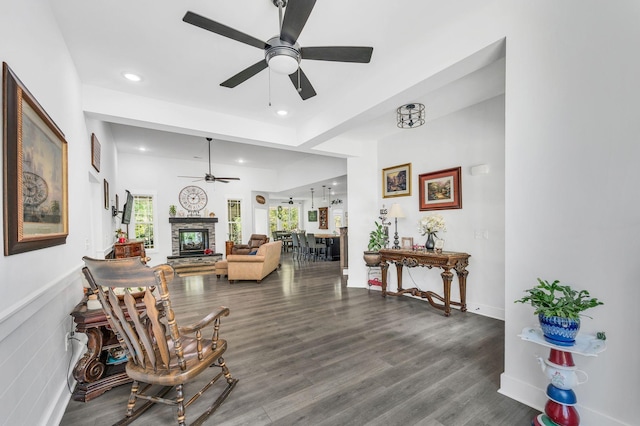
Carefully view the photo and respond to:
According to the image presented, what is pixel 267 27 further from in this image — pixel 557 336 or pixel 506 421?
pixel 506 421

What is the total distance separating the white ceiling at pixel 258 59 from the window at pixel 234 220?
561 cm

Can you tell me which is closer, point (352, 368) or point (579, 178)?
point (579, 178)

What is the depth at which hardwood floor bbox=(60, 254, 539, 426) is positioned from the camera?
78.8 inches

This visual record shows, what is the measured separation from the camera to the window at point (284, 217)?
15.8 m

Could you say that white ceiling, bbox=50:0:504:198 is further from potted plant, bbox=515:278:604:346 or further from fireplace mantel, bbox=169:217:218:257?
fireplace mantel, bbox=169:217:218:257

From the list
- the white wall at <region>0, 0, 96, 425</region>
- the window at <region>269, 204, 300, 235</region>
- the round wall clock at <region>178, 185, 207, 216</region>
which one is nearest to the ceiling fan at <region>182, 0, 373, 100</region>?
the white wall at <region>0, 0, 96, 425</region>

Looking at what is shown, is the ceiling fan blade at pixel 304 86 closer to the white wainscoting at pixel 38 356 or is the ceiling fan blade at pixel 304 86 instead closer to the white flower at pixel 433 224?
the white wainscoting at pixel 38 356

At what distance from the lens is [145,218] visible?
842 centimetres

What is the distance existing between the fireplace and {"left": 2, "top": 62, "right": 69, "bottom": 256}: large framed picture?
23.0ft

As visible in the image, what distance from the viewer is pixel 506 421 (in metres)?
1.92

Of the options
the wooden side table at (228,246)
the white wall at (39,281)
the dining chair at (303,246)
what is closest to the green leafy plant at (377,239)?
the white wall at (39,281)

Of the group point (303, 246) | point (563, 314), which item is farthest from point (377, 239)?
point (303, 246)

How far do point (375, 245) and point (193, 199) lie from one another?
639 centimetres

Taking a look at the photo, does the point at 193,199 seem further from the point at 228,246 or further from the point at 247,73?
the point at 247,73
